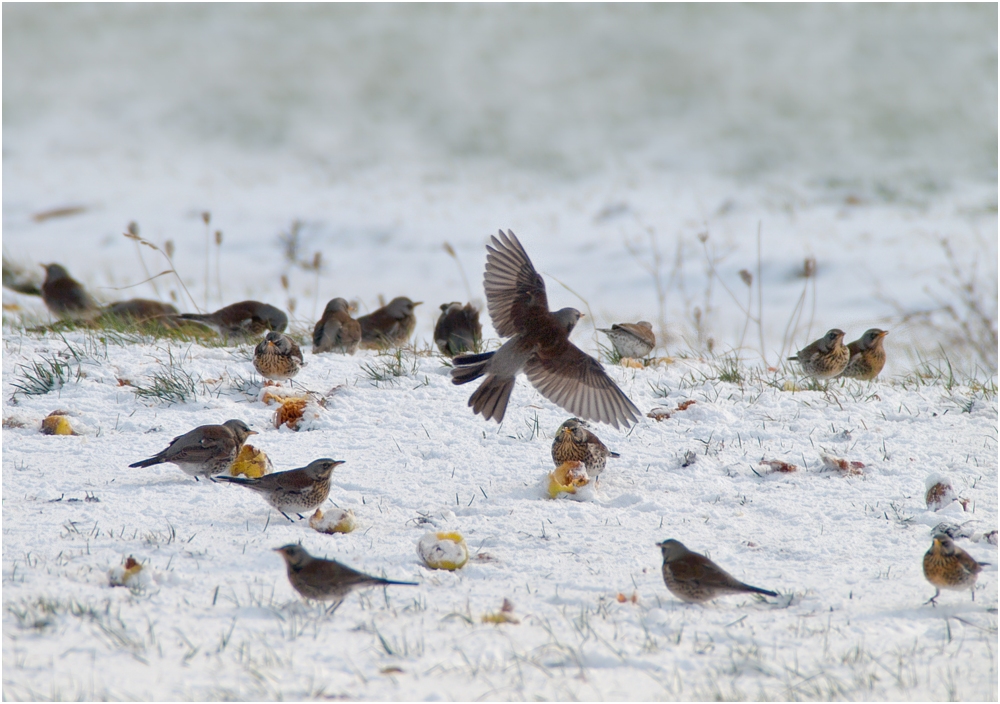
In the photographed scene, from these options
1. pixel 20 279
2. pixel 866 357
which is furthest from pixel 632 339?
pixel 20 279

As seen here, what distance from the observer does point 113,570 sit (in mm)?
3342

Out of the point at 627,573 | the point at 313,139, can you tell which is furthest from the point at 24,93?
the point at 627,573

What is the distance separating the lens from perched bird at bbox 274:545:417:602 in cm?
321

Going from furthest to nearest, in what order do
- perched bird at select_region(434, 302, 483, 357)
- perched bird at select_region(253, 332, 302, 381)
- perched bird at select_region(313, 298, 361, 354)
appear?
perched bird at select_region(434, 302, 483, 357)
perched bird at select_region(313, 298, 361, 354)
perched bird at select_region(253, 332, 302, 381)

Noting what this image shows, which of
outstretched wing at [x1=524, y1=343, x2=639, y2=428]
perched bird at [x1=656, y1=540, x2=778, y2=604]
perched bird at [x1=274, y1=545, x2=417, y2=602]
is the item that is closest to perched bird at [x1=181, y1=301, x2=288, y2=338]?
outstretched wing at [x1=524, y1=343, x2=639, y2=428]

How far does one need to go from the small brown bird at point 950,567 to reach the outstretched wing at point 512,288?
2.07 meters

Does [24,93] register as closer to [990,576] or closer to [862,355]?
[862,355]

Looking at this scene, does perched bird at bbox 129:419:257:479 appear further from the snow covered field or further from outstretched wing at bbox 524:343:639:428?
outstretched wing at bbox 524:343:639:428

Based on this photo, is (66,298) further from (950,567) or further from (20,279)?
(950,567)

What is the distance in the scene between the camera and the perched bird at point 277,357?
5.38 m

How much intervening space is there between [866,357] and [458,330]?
2.87m

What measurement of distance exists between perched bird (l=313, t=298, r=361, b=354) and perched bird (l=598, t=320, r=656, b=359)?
1.77 m

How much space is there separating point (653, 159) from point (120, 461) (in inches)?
861

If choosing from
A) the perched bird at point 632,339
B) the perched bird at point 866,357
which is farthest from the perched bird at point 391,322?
the perched bird at point 866,357
